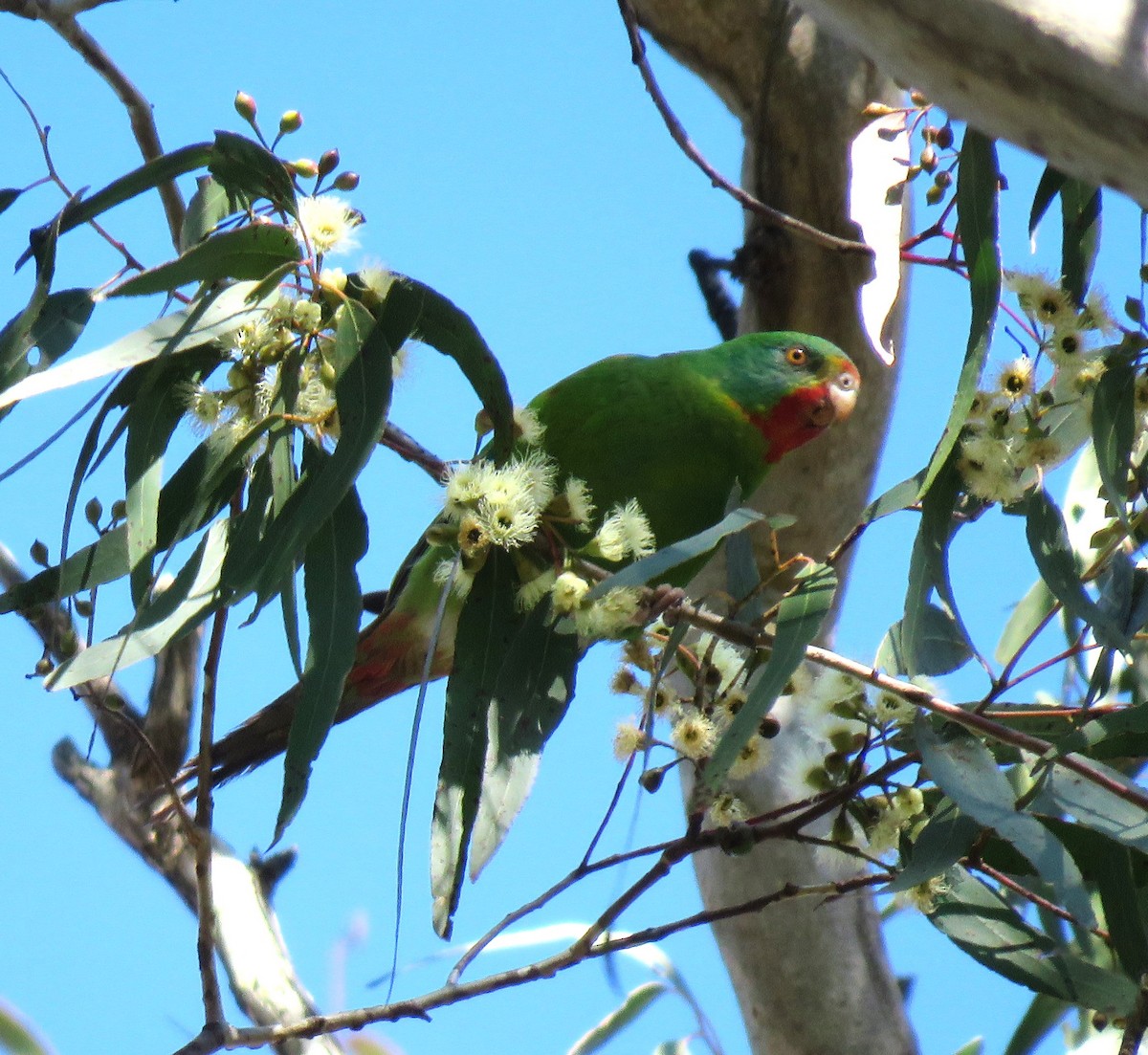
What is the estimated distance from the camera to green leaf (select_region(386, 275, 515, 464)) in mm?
1505

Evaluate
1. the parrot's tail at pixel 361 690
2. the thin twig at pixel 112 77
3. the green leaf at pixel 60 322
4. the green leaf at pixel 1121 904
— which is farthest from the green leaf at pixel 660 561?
the thin twig at pixel 112 77

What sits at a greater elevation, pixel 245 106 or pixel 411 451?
pixel 245 106

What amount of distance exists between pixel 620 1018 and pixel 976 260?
2165 millimetres

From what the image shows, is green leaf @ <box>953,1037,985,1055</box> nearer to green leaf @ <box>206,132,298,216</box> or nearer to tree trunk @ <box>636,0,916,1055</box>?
tree trunk @ <box>636,0,916,1055</box>

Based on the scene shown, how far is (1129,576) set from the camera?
1780mm

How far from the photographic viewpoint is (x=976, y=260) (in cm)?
163

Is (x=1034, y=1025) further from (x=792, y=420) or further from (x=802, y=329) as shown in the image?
(x=802, y=329)

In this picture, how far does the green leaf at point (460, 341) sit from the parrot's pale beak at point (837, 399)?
148 centimetres

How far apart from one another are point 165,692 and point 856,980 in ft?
5.38

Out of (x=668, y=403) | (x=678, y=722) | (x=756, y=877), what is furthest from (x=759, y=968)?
(x=678, y=722)

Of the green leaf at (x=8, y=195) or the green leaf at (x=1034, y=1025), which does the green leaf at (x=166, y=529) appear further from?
the green leaf at (x=1034, y=1025)

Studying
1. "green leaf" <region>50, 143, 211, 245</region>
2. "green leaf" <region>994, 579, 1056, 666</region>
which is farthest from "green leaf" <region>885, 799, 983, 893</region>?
"green leaf" <region>994, 579, 1056, 666</region>

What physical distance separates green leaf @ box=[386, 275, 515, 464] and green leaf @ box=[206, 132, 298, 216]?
0.57 ft

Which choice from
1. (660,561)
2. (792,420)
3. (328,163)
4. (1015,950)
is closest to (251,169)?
(328,163)
